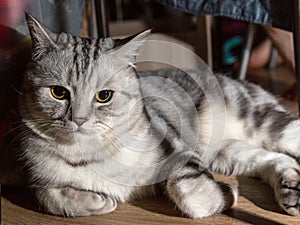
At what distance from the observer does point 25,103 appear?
4.56 ft

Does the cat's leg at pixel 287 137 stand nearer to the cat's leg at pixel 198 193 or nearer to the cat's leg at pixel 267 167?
the cat's leg at pixel 267 167

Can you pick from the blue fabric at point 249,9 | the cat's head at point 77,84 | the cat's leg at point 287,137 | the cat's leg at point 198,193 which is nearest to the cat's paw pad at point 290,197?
the cat's leg at point 198,193

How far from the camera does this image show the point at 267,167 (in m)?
1.54

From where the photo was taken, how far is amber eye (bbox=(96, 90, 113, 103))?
1.30 meters

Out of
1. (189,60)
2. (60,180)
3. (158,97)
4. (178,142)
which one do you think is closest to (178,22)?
(189,60)

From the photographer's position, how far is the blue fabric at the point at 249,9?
1.84m

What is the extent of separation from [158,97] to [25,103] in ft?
1.51

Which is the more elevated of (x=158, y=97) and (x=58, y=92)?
(x=58, y=92)

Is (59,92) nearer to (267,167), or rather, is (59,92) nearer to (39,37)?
(39,37)

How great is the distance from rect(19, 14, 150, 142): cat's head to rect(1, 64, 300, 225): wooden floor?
0.24 m

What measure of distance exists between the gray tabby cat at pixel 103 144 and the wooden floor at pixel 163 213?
0.02 metres

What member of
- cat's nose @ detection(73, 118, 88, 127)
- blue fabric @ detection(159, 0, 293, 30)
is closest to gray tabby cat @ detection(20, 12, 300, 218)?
cat's nose @ detection(73, 118, 88, 127)

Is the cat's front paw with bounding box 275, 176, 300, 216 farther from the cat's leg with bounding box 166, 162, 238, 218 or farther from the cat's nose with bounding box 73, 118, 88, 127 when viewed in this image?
the cat's nose with bounding box 73, 118, 88, 127

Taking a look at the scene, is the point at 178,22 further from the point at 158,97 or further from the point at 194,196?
the point at 194,196
